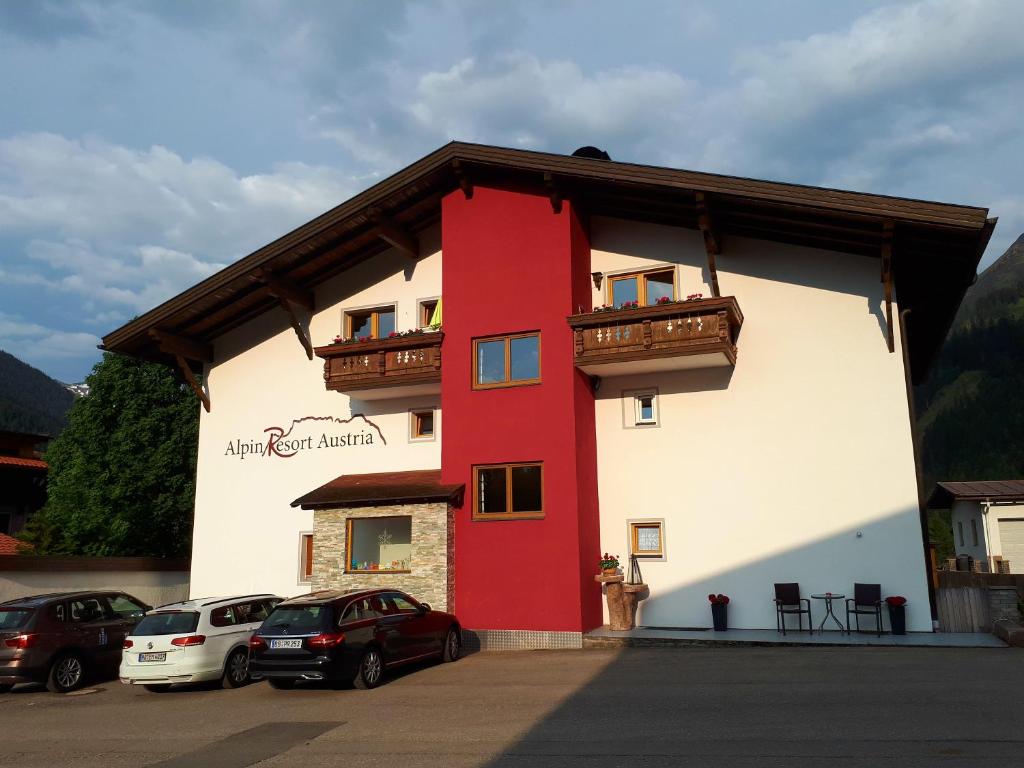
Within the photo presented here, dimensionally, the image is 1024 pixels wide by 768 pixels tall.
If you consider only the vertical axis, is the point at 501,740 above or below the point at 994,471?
below

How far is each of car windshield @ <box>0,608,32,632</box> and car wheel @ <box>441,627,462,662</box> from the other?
6742 mm

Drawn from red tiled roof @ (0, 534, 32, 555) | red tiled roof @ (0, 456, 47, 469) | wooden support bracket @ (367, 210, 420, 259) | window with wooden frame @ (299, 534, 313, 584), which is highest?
wooden support bracket @ (367, 210, 420, 259)

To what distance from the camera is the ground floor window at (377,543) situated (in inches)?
715

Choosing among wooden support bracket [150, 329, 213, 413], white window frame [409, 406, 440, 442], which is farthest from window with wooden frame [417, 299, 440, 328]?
wooden support bracket [150, 329, 213, 413]

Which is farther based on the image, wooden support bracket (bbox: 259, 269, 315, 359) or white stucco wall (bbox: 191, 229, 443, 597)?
white stucco wall (bbox: 191, 229, 443, 597)

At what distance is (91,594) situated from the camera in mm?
15172

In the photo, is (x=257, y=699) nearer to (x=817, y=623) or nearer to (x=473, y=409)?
(x=473, y=409)

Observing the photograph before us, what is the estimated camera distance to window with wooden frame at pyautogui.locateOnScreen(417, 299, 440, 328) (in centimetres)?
2033

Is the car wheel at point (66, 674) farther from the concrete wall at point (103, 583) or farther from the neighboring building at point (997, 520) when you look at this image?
the neighboring building at point (997, 520)

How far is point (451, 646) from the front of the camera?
1512 cm

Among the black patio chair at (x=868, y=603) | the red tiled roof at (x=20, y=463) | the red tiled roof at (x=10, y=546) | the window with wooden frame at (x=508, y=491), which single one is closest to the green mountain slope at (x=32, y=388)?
the red tiled roof at (x=20, y=463)

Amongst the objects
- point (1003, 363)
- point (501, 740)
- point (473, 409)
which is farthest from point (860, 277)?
point (1003, 363)

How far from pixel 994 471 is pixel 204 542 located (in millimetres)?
56082

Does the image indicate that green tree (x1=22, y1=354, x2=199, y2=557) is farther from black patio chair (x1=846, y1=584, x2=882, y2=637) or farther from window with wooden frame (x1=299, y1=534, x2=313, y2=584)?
black patio chair (x1=846, y1=584, x2=882, y2=637)
